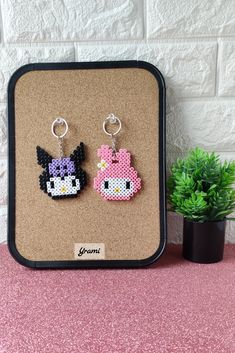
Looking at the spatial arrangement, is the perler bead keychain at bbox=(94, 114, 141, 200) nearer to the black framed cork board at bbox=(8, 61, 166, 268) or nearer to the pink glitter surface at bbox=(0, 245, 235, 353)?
the black framed cork board at bbox=(8, 61, 166, 268)

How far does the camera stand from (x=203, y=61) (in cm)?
65

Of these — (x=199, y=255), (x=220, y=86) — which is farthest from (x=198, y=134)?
(x=199, y=255)

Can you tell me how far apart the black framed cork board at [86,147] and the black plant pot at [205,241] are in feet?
0.15

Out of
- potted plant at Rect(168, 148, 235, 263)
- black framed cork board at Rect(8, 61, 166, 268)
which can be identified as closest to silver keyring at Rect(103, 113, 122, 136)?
black framed cork board at Rect(8, 61, 166, 268)

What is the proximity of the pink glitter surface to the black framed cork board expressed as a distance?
0.18ft

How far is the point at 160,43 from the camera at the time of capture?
2.12 feet

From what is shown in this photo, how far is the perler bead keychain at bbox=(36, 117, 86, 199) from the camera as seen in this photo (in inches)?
23.9

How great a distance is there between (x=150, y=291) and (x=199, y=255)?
13 cm

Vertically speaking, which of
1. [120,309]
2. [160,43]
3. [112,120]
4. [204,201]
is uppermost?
[160,43]

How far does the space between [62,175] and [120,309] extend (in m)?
0.24

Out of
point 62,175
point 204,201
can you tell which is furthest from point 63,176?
point 204,201

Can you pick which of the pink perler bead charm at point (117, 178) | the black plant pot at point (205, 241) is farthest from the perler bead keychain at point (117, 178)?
the black plant pot at point (205, 241)

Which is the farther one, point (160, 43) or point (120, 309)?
point (160, 43)

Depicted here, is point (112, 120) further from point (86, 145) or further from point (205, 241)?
point (205, 241)
